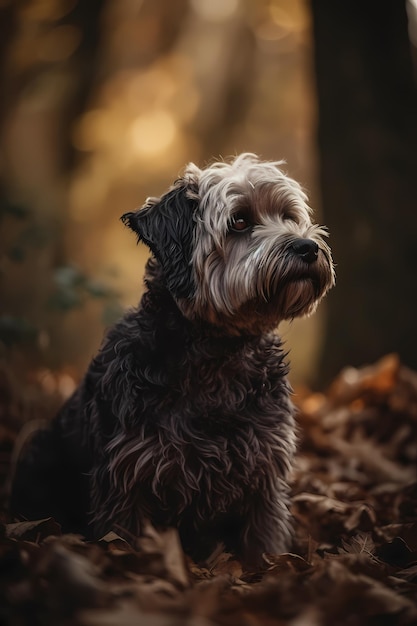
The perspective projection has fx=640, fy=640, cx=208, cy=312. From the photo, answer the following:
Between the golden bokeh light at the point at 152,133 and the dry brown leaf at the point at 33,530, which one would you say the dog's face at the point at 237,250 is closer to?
the dry brown leaf at the point at 33,530

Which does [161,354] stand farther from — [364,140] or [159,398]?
[364,140]

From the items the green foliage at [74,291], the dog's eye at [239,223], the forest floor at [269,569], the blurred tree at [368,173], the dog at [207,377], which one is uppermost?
the blurred tree at [368,173]

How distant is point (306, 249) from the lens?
308 cm

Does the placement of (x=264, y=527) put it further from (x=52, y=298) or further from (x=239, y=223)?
(x=52, y=298)

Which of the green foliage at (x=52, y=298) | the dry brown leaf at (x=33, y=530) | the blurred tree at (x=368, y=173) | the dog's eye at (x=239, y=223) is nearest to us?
the dry brown leaf at (x=33, y=530)

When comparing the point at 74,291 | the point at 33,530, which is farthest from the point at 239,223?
the point at 74,291

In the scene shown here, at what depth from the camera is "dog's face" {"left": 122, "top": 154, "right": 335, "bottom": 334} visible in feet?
10.2

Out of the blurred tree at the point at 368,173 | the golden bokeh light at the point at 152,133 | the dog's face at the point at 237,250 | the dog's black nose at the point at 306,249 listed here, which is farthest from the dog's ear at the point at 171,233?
the golden bokeh light at the point at 152,133

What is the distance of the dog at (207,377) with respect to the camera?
10.1 feet

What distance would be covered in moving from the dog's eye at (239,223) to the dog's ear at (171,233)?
0.20 metres

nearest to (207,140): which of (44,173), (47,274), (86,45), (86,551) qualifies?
(86,45)

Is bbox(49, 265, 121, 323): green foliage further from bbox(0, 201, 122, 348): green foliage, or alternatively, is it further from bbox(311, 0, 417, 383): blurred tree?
bbox(311, 0, 417, 383): blurred tree

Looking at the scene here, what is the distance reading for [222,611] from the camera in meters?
2.08

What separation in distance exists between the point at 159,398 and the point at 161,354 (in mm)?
216
